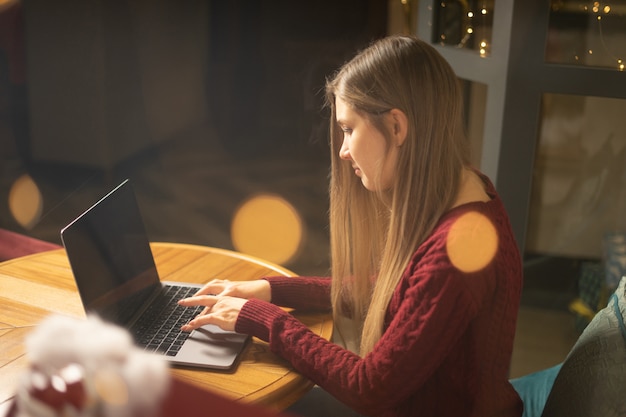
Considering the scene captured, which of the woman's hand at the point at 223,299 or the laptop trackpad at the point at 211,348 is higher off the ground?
the woman's hand at the point at 223,299

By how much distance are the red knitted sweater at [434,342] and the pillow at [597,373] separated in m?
0.09

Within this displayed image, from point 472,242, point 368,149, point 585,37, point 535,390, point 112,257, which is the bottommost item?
point 535,390

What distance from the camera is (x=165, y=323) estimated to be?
135 centimetres

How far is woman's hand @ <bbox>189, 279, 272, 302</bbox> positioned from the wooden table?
0.08 metres

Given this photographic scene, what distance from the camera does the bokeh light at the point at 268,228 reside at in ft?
11.4

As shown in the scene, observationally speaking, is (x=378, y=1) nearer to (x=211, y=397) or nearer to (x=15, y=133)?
(x=15, y=133)

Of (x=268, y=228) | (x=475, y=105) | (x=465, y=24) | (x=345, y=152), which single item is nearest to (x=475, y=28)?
(x=465, y=24)

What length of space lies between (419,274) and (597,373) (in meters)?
0.34

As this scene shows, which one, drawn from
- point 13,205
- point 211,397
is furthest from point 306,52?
point 211,397

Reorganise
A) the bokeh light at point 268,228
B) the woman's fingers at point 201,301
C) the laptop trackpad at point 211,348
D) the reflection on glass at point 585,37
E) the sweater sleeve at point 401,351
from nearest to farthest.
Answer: the sweater sleeve at point 401,351 → the laptop trackpad at point 211,348 → the woman's fingers at point 201,301 → the reflection on glass at point 585,37 → the bokeh light at point 268,228

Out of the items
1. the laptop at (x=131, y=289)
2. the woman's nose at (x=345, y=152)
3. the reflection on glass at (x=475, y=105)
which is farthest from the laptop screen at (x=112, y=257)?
the reflection on glass at (x=475, y=105)

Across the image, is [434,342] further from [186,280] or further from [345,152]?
[186,280]

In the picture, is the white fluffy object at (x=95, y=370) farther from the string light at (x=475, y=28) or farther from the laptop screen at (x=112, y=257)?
the string light at (x=475, y=28)

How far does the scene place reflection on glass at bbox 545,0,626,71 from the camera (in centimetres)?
186
